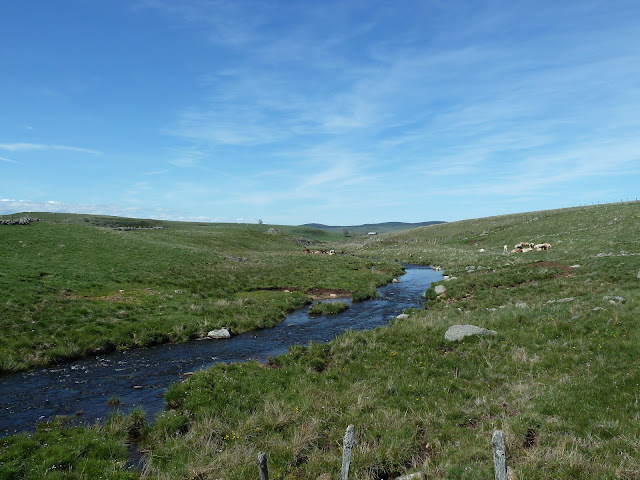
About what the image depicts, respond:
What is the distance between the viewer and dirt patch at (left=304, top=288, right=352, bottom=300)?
36656mm

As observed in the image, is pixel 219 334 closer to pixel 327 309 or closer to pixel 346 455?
pixel 327 309

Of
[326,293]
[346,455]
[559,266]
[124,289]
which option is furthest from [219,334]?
[559,266]

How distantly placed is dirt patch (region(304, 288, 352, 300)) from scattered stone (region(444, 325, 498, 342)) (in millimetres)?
18809

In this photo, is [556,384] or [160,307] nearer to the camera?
[556,384]

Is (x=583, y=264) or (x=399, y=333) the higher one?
(x=583, y=264)

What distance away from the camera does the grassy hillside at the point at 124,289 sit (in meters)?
20.5

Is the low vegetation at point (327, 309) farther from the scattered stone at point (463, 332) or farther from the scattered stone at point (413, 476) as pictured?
the scattered stone at point (413, 476)

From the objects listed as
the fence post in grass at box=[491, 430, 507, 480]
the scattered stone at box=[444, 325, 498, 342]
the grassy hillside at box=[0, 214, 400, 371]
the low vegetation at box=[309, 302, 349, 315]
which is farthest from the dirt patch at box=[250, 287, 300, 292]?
the fence post in grass at box=[491, 430, 507, 480]

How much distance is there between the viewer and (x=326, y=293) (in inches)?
1497

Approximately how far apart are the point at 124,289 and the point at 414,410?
1093 inches

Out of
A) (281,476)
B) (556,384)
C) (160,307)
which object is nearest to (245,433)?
(281,476)

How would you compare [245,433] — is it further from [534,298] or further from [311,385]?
[534,298]

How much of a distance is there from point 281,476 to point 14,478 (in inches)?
275

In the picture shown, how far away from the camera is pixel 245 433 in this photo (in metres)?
11.6
